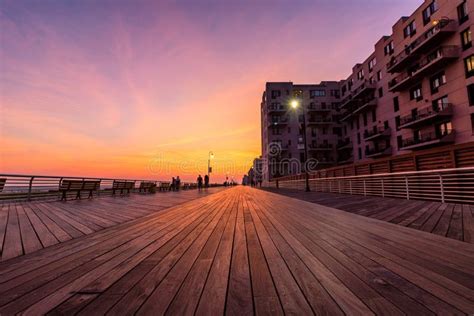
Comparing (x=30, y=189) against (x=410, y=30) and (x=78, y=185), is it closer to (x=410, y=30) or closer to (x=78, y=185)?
(x=78, y=185)

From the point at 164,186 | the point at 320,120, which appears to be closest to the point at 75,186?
the point at 164,186

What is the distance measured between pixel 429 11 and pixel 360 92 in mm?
11940

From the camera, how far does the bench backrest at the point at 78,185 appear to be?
1043 centimetres

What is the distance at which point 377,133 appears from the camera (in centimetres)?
2992

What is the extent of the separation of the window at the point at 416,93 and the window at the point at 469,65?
16.6 feet

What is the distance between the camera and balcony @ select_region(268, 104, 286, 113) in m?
48.0

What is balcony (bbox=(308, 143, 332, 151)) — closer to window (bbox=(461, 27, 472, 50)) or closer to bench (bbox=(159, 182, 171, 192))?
window (bbox=(461, 27, 472, 50))

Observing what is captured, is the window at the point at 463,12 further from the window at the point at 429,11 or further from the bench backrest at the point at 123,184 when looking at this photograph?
the bench backrest at the point at 123,184

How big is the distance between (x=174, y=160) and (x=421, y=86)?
1998 inches

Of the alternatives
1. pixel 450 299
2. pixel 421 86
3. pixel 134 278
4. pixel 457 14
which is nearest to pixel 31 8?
pixel 134 278

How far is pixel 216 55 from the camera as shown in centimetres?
1529

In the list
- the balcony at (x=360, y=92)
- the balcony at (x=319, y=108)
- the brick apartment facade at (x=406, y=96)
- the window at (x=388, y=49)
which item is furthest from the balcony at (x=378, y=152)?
the balcony at (x=319, y=108)

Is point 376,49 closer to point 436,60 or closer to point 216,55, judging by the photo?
point 436,60

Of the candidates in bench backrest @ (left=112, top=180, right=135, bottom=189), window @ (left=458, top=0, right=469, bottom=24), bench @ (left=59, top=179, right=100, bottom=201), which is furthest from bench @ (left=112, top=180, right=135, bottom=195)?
window @ (left=458, top=0, right=469, bottom=24)
